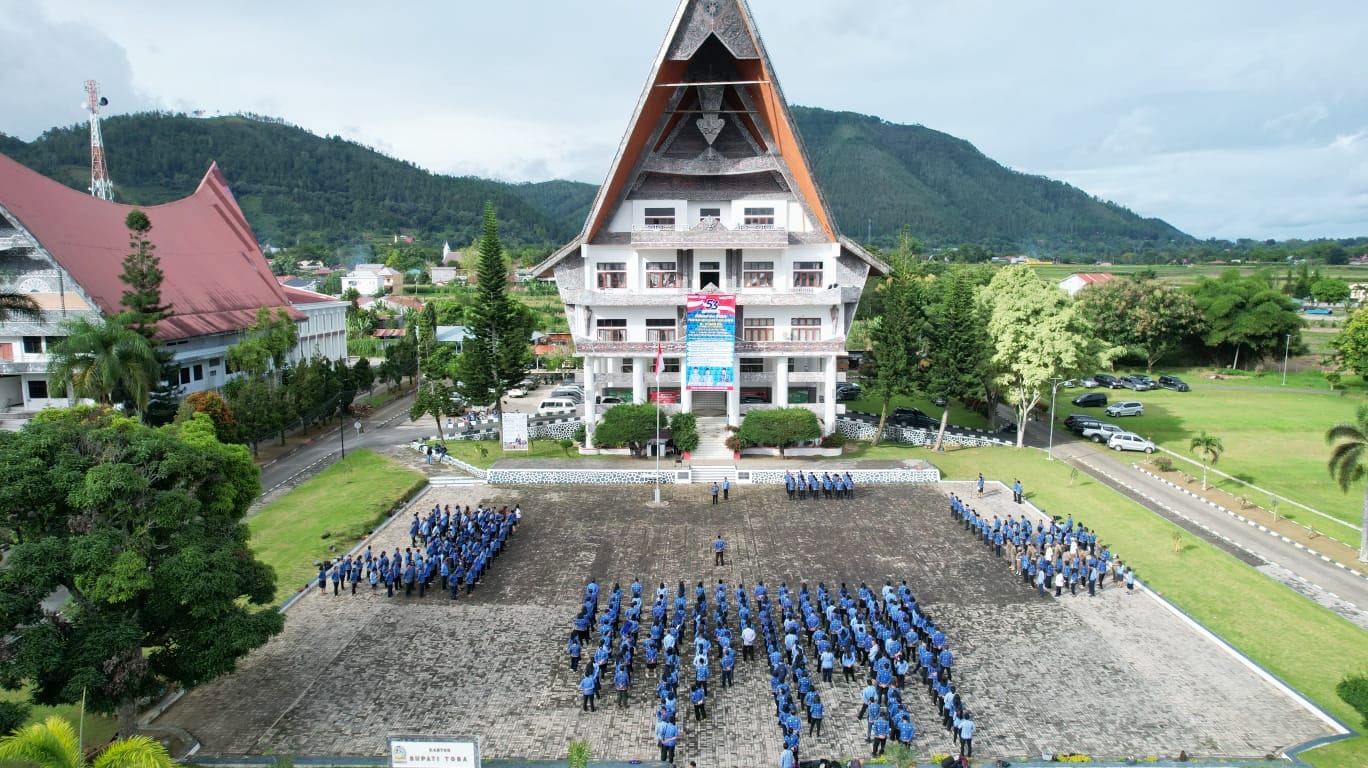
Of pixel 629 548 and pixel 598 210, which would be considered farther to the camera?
pixel 598 210

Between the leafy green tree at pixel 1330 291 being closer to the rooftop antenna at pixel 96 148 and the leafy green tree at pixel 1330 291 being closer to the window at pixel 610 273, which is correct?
the window at pixel 610 273

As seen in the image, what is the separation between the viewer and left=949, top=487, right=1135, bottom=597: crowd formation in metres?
21.2

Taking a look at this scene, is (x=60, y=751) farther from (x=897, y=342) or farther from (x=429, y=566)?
(x=897, y=342)

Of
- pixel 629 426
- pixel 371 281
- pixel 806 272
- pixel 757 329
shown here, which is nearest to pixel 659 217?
pixel 757 329

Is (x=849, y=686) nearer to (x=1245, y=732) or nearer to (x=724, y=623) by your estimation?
(x=724, y=623)

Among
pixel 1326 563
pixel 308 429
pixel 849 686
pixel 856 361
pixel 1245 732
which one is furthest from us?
pixel 856 361

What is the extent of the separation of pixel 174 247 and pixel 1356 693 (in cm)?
5026

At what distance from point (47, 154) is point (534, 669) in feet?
763

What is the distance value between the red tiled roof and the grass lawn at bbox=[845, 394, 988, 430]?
115 ft

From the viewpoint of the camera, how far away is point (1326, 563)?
75.6 feet

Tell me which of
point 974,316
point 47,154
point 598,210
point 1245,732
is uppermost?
point 47,154

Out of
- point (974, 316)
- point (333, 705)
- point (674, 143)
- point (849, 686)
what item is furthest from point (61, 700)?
point (974, 316)

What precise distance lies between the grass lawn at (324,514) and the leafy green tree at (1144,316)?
52312 millimetres

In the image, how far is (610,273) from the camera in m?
38.1
